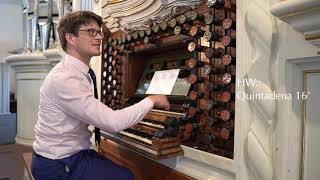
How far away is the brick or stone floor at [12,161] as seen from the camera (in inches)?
146

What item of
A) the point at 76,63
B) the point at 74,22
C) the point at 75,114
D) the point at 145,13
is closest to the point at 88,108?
the point at 75,114

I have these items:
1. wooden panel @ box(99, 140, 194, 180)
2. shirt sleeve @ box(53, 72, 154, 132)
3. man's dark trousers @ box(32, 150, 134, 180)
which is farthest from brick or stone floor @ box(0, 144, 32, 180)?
shirt sleeve @ box(53, 72, 154, 132)

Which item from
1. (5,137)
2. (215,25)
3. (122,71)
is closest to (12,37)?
(5,137)

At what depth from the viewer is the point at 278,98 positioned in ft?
3.92

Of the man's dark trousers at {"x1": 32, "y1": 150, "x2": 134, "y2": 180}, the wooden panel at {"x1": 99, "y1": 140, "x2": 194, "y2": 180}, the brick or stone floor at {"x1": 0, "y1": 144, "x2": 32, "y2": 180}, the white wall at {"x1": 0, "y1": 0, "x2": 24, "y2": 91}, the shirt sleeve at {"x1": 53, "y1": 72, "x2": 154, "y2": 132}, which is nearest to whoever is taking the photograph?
the shirt sleeve at {"x1": 53, "y1": 72, "x2": 154, "y2": 132}

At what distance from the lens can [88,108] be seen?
57.6 inches

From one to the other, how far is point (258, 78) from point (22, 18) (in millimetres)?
6693

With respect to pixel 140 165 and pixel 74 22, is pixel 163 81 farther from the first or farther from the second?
pixel 74 22

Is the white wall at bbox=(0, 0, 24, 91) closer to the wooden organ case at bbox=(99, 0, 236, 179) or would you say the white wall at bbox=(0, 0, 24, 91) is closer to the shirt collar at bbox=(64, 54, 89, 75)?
the wooden organ case at bbox=(99, 0, 236, 179)

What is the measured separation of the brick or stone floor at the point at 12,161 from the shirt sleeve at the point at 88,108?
2.61 meters

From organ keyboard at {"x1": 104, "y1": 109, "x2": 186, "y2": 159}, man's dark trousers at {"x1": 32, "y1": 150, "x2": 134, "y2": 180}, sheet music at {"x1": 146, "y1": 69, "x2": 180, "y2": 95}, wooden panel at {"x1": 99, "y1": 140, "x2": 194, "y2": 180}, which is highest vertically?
sheet music at {"x1": 146, "y1": 69, "x2": 180, "y2": 95}

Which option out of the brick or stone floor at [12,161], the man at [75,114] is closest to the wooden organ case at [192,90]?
the man at [75,114]

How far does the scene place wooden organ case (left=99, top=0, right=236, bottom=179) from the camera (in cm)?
153

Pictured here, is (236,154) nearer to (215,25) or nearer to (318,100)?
(318,100)
